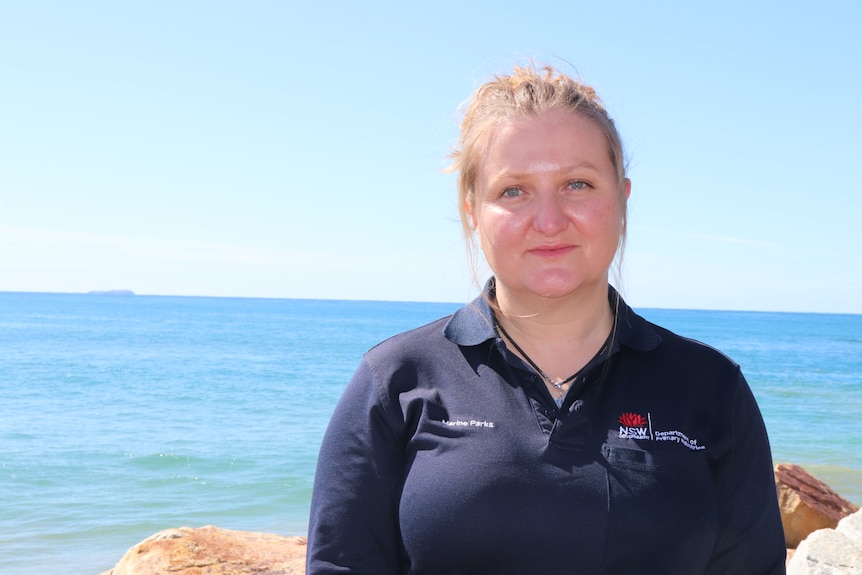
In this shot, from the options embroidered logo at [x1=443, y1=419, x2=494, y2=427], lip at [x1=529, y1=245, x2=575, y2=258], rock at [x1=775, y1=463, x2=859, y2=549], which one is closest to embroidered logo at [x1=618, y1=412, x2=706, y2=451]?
embroidered logo at [x1=443, y1=419, x2=494, y2=427]

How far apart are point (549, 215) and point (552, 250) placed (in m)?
0.09

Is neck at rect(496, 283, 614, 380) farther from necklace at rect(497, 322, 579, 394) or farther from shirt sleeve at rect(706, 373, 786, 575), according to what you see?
shirt sleeve at rect(706, 373, 786, 575)

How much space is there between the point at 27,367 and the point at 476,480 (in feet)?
108

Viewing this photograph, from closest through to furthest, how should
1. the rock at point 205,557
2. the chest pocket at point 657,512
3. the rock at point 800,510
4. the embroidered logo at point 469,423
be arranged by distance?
the chest pocket at point 657,512 < the embroidered logo at point 469,423 < the rock at point 205,557 < the rock at point 800,510

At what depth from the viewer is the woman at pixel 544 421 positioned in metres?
1.89

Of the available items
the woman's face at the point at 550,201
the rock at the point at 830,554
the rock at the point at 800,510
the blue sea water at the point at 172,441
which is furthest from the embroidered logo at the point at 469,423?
the blue sea water at the point at 172,441

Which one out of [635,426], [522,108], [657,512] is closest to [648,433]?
[635,426]

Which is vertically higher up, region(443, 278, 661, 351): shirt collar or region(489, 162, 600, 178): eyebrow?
region(489, 162, 600, 178): eyebrow

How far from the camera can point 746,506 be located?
1984 millimetres

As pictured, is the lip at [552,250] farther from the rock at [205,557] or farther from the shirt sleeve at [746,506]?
the rock at [205,557]

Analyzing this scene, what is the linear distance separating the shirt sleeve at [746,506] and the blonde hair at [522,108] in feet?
1.96

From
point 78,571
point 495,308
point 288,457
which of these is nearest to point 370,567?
point 495,308

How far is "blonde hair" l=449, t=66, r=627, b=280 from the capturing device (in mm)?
2045

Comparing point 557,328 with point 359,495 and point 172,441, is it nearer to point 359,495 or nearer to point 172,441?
point 359,495
